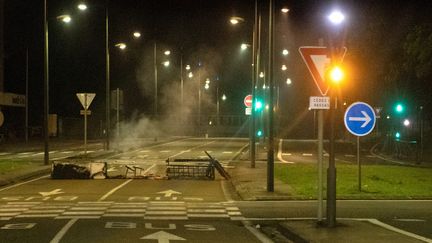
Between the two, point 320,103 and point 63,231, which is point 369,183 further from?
point 63,231

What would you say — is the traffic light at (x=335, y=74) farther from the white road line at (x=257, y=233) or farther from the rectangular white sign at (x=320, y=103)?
the white road line at (x=257, y=233)

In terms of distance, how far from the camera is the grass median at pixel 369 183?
61.6 feet

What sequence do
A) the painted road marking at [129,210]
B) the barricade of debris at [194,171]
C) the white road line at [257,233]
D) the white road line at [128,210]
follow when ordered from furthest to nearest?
the barricade of debris at [194,171] < the white road line at [128,210] < the painted road marking at [129,210] < the white road line at [257,233]

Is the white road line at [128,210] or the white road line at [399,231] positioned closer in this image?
the white road line at [399,231]

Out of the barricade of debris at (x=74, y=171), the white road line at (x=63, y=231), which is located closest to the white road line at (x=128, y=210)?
the white road line at (x=63, y=231)

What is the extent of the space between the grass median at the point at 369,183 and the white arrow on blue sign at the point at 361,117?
244 cm

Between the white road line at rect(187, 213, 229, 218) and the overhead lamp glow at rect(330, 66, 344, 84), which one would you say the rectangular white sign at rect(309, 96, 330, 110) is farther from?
the white road line at rect(187, 213, 229, 218)

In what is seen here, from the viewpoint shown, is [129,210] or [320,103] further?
[129,210]

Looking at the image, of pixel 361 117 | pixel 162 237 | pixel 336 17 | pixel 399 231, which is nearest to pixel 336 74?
pixel 336 17

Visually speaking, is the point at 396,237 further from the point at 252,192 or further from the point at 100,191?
the point at 100,191

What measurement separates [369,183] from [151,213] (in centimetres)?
981

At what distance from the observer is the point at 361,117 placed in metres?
16.7

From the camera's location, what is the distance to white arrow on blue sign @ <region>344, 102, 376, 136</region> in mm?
16641

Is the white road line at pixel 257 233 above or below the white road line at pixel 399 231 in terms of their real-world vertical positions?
below
